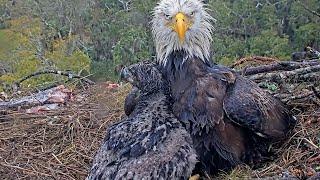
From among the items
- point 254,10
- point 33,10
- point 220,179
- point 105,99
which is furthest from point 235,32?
point 220,179

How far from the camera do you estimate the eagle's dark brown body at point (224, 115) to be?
13.2 ft

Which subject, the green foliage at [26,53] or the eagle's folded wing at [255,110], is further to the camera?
the green foliage at [26,53]

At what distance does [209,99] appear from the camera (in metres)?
4.10

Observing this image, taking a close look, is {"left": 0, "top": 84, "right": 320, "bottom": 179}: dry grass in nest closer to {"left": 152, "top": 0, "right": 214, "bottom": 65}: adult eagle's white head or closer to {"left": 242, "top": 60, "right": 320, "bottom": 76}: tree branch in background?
{"left": 242, "top": 60, "right": 320, "bottom": 76}: tree branch in background

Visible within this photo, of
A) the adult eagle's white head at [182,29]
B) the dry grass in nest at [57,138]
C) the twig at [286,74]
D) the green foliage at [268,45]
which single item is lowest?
the green foliage at [268,45]

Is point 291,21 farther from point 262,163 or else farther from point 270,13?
point 262,163

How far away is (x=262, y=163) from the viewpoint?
4.24 meters

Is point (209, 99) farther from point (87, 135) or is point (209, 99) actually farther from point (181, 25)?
point (87, 135)

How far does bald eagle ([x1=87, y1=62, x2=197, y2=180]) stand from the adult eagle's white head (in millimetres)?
449

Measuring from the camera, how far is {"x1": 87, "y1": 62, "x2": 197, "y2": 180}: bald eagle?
3.68 m

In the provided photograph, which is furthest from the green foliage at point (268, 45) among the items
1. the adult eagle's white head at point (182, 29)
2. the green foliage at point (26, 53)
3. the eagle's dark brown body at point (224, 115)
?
the eagle's dark brown body at point (224, 115)

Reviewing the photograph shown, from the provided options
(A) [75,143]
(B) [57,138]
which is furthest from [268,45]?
(A) [75,143]

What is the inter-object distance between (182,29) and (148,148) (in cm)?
108

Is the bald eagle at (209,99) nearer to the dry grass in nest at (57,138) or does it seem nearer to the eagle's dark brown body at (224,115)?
the eagle's dark brown body at (224,115)
